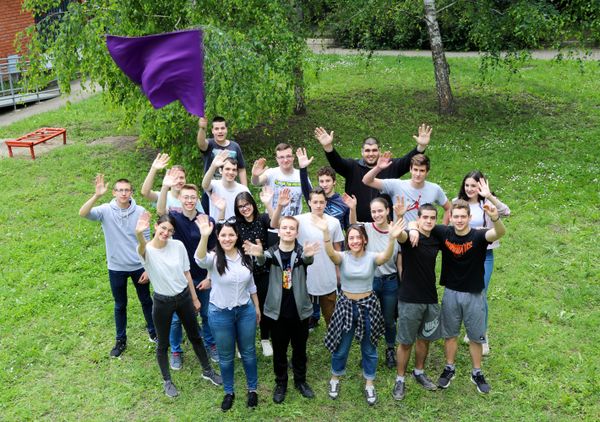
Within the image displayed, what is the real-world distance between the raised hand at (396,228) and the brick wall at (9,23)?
1735 centimetres

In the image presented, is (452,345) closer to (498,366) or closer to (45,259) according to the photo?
(498,366)

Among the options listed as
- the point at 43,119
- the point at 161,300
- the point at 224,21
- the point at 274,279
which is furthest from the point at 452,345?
the point at 43,119

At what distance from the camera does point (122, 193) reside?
20.7 ft

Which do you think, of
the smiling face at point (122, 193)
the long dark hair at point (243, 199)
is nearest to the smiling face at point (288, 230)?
the long dark hair at point (243, 199)

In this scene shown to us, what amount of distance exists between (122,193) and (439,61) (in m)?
9.69

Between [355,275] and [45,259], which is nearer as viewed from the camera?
[355,275]

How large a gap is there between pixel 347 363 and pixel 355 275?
4.14 ft

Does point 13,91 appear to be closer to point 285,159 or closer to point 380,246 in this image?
point 285,159

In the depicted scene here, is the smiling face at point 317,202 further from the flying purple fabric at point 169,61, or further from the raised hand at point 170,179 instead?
the flying purple fabric at point 169,61

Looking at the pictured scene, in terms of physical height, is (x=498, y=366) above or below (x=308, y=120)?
below

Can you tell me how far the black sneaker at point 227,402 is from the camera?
18.9 feet

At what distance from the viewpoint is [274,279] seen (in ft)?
18.7

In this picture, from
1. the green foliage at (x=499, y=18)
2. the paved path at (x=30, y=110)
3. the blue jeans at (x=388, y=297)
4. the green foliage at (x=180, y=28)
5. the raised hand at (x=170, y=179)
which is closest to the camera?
the blue jeans at (x=388, y=297)

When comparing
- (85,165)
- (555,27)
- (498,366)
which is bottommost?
(498,366)
